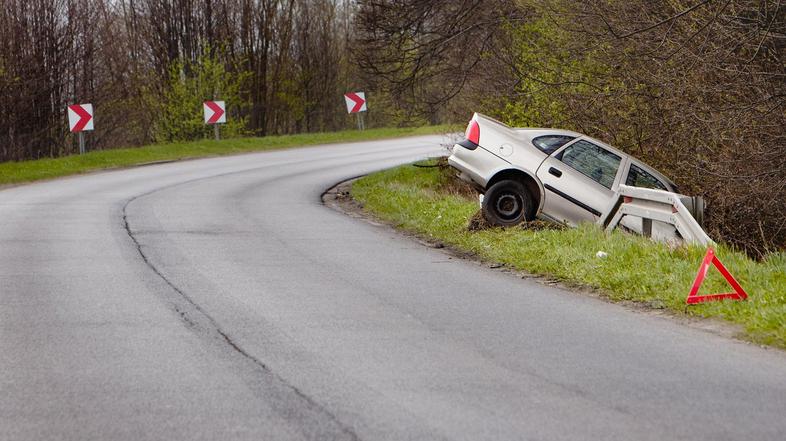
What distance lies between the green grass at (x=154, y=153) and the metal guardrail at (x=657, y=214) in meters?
12.5

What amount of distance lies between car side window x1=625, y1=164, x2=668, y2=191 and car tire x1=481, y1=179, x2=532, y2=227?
1433mm

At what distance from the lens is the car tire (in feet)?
48.0

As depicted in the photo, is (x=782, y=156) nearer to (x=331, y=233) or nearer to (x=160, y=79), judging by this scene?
(x=331, y=233)

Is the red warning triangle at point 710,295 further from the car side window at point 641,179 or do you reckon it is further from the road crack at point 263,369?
the car side window at point 641,179

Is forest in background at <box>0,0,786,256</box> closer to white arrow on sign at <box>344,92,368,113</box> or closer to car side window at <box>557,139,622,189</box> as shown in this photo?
→ car side window at <box>557,139,622,189</box>

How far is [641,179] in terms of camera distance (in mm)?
14594

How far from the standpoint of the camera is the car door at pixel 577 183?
573 inches

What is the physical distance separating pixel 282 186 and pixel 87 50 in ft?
58.5

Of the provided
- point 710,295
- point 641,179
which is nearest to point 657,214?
point 641,179

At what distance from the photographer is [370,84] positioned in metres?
25.3

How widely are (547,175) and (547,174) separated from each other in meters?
0.01

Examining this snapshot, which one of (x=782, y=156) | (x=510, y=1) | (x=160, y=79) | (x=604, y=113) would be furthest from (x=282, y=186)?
(x=160, y=79)

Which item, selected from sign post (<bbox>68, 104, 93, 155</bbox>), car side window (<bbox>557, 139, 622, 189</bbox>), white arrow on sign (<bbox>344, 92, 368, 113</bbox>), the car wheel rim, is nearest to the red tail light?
the car wheel rim

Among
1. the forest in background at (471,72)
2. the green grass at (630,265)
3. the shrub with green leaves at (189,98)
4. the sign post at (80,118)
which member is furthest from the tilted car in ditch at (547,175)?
the shrub with green leaves at (189,98)
